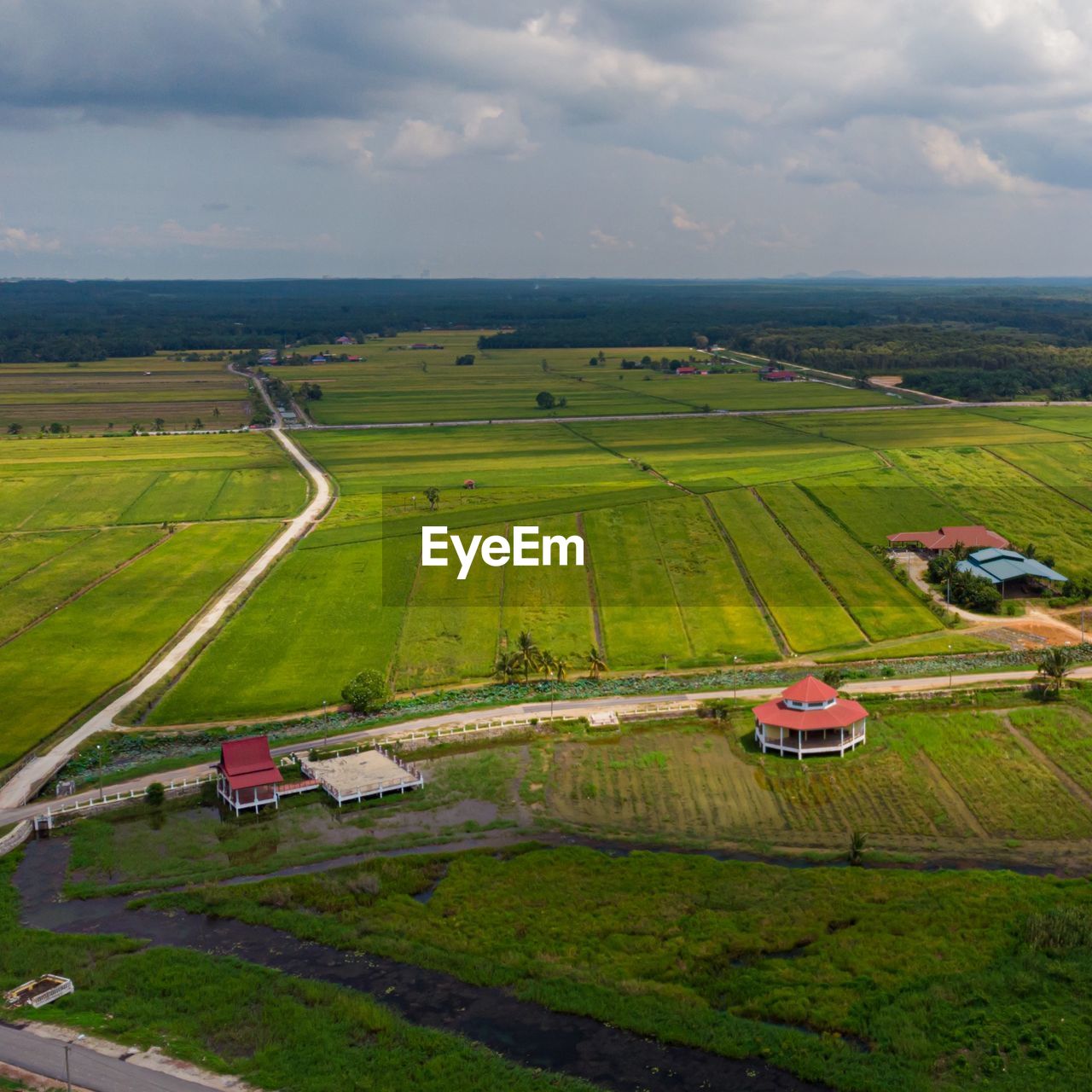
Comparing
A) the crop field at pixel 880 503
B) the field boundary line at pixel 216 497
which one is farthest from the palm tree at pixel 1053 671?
the field boundary line at pixel 216 497

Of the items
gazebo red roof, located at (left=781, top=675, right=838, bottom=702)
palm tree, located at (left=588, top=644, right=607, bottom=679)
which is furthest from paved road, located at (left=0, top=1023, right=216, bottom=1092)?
palm tree, located at (left=588, top=644, right=607, bottom=679)

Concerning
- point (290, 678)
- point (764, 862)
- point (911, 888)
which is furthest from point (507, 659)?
point (911, 888)

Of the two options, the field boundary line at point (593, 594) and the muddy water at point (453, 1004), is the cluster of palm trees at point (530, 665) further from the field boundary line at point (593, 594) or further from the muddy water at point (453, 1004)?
the muddy water at point (453, 1004)

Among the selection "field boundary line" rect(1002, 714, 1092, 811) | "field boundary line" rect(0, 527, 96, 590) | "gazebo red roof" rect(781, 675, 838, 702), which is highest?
"field boundary line" rect(0, 527, 96, 590)

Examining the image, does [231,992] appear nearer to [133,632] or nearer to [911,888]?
[911,888]

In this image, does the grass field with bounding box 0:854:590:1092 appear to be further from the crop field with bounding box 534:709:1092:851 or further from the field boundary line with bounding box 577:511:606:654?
the field boundary line with bounding box 577:511:606:654

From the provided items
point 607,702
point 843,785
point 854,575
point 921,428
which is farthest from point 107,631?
point 921,428
